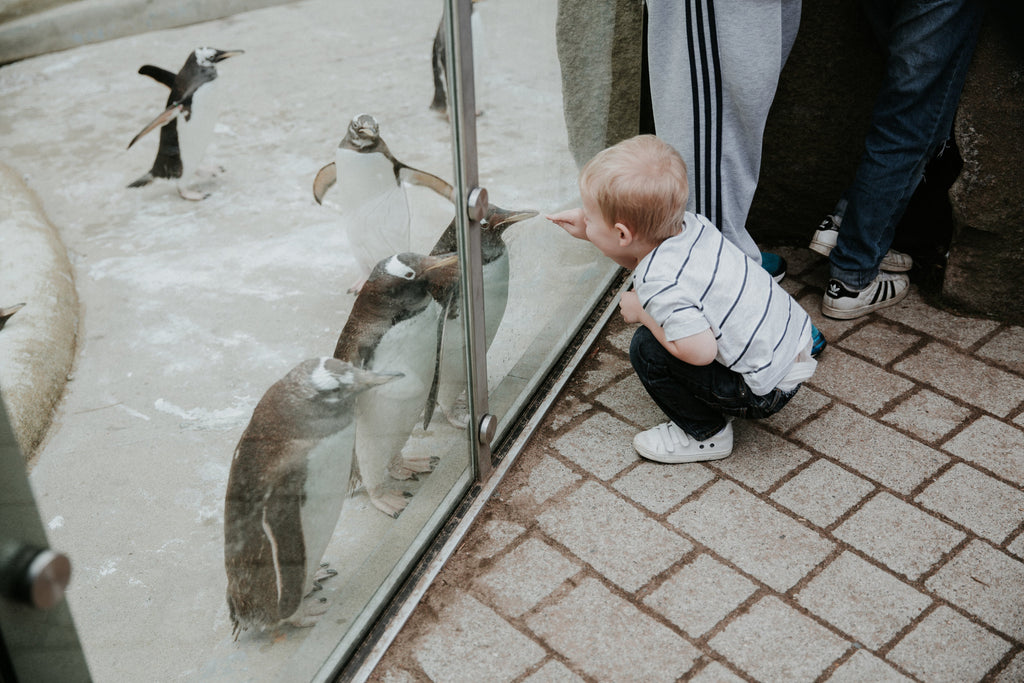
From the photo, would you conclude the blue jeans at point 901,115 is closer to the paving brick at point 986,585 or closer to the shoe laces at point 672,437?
the shoe laces at point 672,437

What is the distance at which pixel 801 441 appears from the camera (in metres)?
2.19

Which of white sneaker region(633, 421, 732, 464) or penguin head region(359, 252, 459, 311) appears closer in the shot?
penguin head region(359, 252, 459, 311)

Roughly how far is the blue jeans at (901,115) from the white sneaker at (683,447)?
0.71 meters

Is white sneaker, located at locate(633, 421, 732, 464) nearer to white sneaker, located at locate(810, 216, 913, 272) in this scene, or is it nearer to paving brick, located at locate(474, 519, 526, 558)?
paving brick, located at locate(474, 519, 526, 558)

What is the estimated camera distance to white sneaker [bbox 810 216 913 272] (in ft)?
8.75

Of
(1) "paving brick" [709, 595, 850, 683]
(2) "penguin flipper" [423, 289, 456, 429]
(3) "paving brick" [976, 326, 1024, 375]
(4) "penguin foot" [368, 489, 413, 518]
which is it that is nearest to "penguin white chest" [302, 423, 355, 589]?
(4) "penguin foot" [368, 489, 413, 518]

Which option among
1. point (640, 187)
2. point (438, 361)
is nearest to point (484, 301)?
point (438, 361)

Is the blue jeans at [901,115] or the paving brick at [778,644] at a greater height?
the blue jeans at [901,115]

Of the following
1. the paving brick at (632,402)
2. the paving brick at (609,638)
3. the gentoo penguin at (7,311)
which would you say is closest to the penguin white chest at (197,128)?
the gentoo penguin at (7,311)

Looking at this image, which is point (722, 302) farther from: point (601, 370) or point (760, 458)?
point (601, 370)

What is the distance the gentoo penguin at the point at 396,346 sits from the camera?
1.74 metres

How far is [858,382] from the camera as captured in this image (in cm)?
236

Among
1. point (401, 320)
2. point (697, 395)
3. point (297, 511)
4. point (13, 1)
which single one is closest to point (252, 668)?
point (297, 511)

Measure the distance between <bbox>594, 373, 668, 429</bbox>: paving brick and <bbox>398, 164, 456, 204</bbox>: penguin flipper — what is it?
0.70 meters
